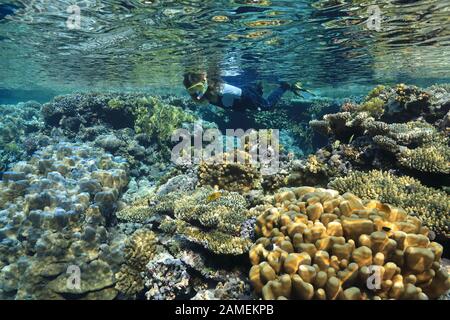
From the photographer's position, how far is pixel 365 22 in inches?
501

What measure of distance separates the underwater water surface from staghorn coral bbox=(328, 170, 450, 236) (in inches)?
1.2

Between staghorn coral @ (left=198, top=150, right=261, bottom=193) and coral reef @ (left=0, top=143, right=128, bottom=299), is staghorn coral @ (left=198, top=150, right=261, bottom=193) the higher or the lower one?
the higher one

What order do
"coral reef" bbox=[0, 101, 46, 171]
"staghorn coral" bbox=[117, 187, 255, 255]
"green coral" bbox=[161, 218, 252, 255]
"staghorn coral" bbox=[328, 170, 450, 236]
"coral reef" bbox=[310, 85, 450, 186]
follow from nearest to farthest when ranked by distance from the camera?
1. "staghorn coral" bbox=[328, 170, 450, 236]
2. "green coral" bbox=[161, 218, 252, 255]
3. "staghorn coral" bbox=[117, 187, 255, 255]
4. "coral reef" bbox=[310, 85, 450, 186]
5. "coral reef" bbox=[0, 101, 46, 171]

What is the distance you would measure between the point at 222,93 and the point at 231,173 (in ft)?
9.07

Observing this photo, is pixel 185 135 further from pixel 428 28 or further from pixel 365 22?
pixel 428 28

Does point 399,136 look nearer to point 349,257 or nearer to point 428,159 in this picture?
point 428,159

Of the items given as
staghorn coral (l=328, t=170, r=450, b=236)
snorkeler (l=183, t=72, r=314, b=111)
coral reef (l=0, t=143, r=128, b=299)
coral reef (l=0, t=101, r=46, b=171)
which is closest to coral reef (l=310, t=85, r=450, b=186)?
staghorn coral (l=328, t=170, r=450, b=236)

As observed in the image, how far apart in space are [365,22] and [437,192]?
386 inches

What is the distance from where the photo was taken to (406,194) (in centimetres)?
552

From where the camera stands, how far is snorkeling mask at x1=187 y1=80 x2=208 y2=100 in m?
8.29

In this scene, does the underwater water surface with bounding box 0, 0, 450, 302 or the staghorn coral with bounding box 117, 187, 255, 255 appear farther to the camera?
the staghorn coral with bounding box 117, 187, 255, 255
